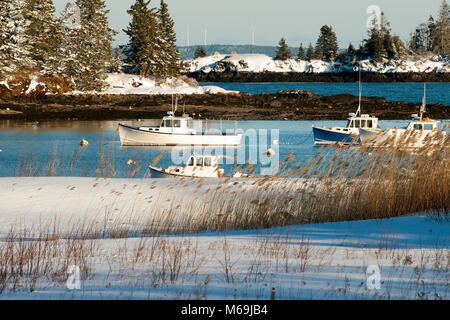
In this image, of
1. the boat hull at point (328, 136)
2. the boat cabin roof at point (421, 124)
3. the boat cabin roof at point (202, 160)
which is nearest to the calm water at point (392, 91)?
the boat hull at point (328, 136)

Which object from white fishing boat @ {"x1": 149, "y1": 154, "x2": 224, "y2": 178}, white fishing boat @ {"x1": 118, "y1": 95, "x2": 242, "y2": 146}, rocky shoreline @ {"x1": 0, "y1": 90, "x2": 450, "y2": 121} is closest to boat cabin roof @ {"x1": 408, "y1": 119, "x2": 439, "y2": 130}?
white fishing boat @ {"x1": 118, "y1": 95, "x2": 242, "y2": 146}

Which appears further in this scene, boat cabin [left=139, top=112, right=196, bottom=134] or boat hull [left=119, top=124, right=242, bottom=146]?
boat cabin [left=139, top=112, right=196, bottom=134]

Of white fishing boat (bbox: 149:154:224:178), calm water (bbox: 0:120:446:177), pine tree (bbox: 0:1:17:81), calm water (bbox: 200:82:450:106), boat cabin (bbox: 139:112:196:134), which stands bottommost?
calm water (bbox: 0:120:446:177)

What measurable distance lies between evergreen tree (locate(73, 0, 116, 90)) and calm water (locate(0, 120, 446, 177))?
60.2 feet

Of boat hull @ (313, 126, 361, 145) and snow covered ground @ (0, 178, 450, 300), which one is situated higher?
snow covered ground @ (0, 178, 450, 300)

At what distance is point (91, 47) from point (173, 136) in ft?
133

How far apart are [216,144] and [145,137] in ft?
16.3

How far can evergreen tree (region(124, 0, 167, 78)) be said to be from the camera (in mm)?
84375

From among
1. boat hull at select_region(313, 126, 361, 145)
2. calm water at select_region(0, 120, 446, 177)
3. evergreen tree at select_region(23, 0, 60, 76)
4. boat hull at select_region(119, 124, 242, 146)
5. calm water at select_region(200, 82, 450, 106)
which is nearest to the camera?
calm water at select_region(0, 120, 446, 177)

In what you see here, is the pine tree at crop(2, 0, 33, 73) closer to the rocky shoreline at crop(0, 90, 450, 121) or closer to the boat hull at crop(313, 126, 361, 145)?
the rocky shoreline at crop(0, 90, 450, 121)

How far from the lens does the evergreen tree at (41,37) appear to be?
7125 cm

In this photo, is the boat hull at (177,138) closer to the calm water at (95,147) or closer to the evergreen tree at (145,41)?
the calm water at (95,147)

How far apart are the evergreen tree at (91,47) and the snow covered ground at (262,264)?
66.8 meters

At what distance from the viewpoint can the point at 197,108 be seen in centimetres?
6681
